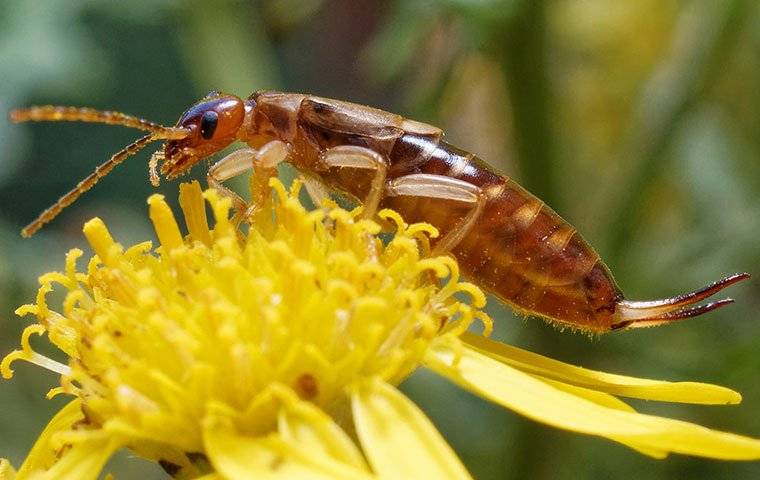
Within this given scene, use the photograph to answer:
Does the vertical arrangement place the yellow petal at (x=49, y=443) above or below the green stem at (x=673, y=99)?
below

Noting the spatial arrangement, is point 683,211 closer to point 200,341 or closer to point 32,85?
point 32,85

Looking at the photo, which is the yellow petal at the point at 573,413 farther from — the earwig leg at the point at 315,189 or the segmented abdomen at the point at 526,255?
the earwig leg at the point at 315,189

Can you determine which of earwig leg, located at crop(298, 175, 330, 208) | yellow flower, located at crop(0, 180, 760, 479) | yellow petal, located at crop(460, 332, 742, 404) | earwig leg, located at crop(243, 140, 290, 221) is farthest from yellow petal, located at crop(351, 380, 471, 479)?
earwig leg, located at crop(298, 175, 330, 208)

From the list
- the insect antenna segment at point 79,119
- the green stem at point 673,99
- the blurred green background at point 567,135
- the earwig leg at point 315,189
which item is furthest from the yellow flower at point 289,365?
the green stem at point 673,99

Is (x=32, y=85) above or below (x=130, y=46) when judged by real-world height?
below

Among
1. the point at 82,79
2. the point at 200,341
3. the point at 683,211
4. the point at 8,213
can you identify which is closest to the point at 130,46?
the point at 8,213

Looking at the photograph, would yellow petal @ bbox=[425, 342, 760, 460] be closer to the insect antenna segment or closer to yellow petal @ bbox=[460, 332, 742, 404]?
yellow petal @ bbox=[460, 332, 742, 404]
